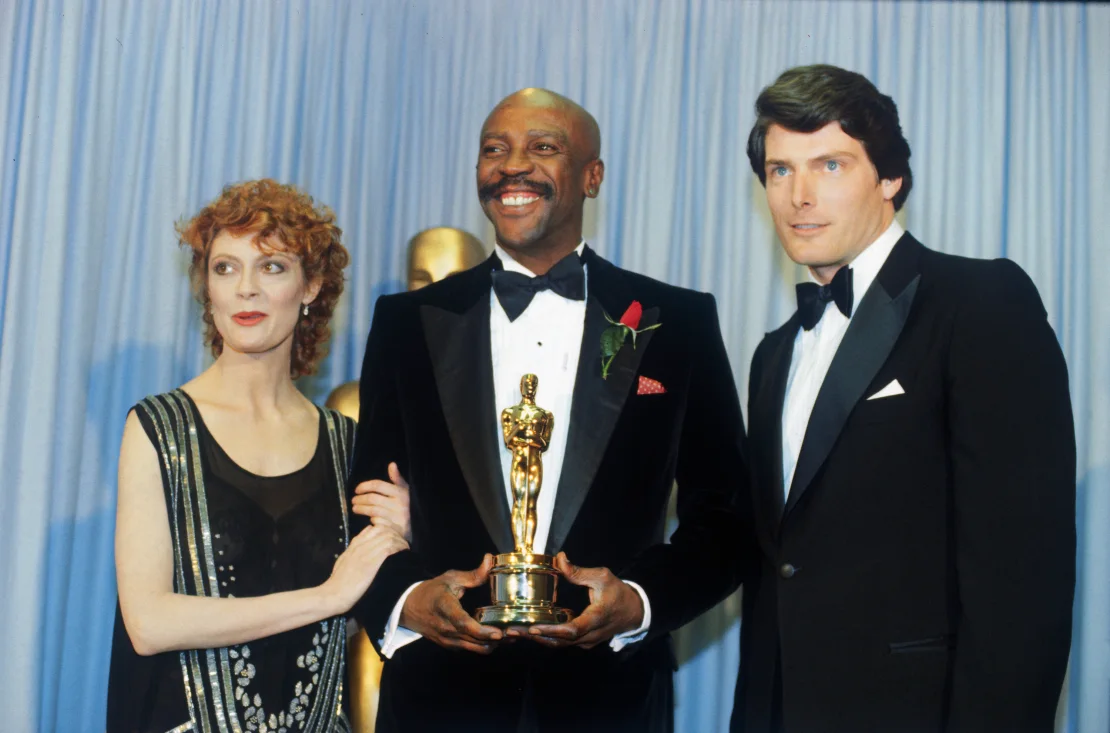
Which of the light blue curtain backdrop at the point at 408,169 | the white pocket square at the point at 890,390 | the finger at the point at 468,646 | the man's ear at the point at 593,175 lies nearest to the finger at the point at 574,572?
the finger at the point at 468,646

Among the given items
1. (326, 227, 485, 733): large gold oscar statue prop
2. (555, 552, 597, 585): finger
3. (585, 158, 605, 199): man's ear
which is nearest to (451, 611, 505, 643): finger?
(555, 552, 597, 585): finger

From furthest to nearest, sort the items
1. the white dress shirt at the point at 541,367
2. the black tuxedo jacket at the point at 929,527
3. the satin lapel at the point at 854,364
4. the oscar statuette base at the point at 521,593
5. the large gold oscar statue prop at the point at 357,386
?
the large gold oscar statue prop at the point at 357,386, the white dress shirt at the point at 541,367, the satin lapel at the point at 854,364, the oscar statuette base at the point at 521,593, the black tuxedo jacket at the point at 929,527

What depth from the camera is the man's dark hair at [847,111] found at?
3.11m

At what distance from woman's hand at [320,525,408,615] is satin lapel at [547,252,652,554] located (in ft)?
1.47

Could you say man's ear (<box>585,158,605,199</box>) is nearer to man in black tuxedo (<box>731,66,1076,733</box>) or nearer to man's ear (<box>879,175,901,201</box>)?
man in black tuxedo (<box>731,66,1076,733</box>)

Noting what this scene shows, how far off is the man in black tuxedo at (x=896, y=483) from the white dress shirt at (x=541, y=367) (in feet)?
1.58

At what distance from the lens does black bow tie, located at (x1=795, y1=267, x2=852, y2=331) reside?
2.99 meters

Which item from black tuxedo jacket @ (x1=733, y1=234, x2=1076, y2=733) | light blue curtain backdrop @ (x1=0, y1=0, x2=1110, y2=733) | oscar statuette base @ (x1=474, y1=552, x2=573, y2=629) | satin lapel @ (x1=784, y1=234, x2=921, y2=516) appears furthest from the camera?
light blue curtain backdrop @ (x1=0, y1=0, x2=1110, y2=733)

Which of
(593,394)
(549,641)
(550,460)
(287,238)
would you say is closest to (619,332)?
(593,394)

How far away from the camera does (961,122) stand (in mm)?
4227

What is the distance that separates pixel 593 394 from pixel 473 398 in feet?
0.95

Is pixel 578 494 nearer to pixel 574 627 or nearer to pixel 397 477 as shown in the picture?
pixel 574 627

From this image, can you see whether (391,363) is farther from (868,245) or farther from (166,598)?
(868,245)

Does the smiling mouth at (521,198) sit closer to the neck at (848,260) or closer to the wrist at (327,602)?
the neck at (848,260)
